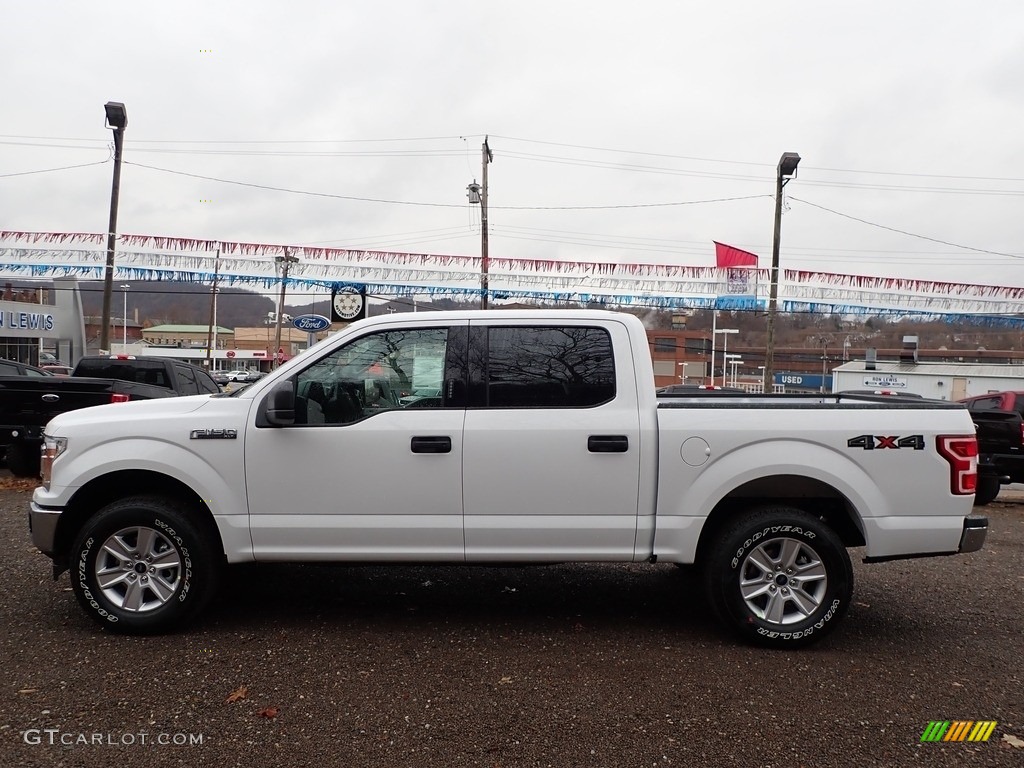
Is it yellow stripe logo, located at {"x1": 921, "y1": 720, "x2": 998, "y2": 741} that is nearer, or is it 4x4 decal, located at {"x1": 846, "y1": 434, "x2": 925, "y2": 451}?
yellow stripe logo, located at {"x1": 921, "y1": 720, "x2": 998, "y2": 741}

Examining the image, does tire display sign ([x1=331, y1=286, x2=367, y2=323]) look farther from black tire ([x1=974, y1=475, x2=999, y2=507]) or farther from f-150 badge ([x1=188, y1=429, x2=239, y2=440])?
black tire ([x1=974, y1=475, x2=999, y2=507])

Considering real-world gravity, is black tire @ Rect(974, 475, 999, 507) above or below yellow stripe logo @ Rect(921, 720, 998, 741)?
above

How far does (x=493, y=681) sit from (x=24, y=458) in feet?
15.7

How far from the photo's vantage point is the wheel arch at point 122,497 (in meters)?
4.40

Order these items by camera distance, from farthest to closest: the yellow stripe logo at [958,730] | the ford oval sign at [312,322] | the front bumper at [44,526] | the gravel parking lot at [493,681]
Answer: the ford oval sign at [312,322] → the front bumper at [44,526] → the yellow stripe logo at [958,730] → the gravel parking lot at [493,681]

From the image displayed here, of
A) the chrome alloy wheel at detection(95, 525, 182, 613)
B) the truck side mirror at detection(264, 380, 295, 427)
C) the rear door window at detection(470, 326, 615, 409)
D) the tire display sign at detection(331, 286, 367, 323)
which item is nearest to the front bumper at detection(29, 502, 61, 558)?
the chrome alloy wheel at detection(95, 525, 182, 613)

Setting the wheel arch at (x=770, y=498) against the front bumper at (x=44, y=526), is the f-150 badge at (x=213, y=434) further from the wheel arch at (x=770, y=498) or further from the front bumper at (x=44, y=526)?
the wheel arch at (x=770, y=498)

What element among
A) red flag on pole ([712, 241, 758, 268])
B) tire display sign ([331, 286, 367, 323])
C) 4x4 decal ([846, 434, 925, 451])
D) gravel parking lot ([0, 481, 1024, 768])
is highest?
red flag on pole ([712, 241, 758, 268])

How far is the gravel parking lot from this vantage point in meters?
3.17

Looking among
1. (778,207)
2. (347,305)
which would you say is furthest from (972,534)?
(778,207)

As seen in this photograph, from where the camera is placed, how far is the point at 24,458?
6.24m

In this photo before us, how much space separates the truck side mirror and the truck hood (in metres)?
0.50

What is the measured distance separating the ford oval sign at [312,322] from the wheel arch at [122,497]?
10.9m

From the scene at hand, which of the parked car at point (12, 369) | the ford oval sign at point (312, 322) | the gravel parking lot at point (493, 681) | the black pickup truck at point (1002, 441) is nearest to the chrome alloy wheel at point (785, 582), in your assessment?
the gravel parking lot at point (493, 681)
